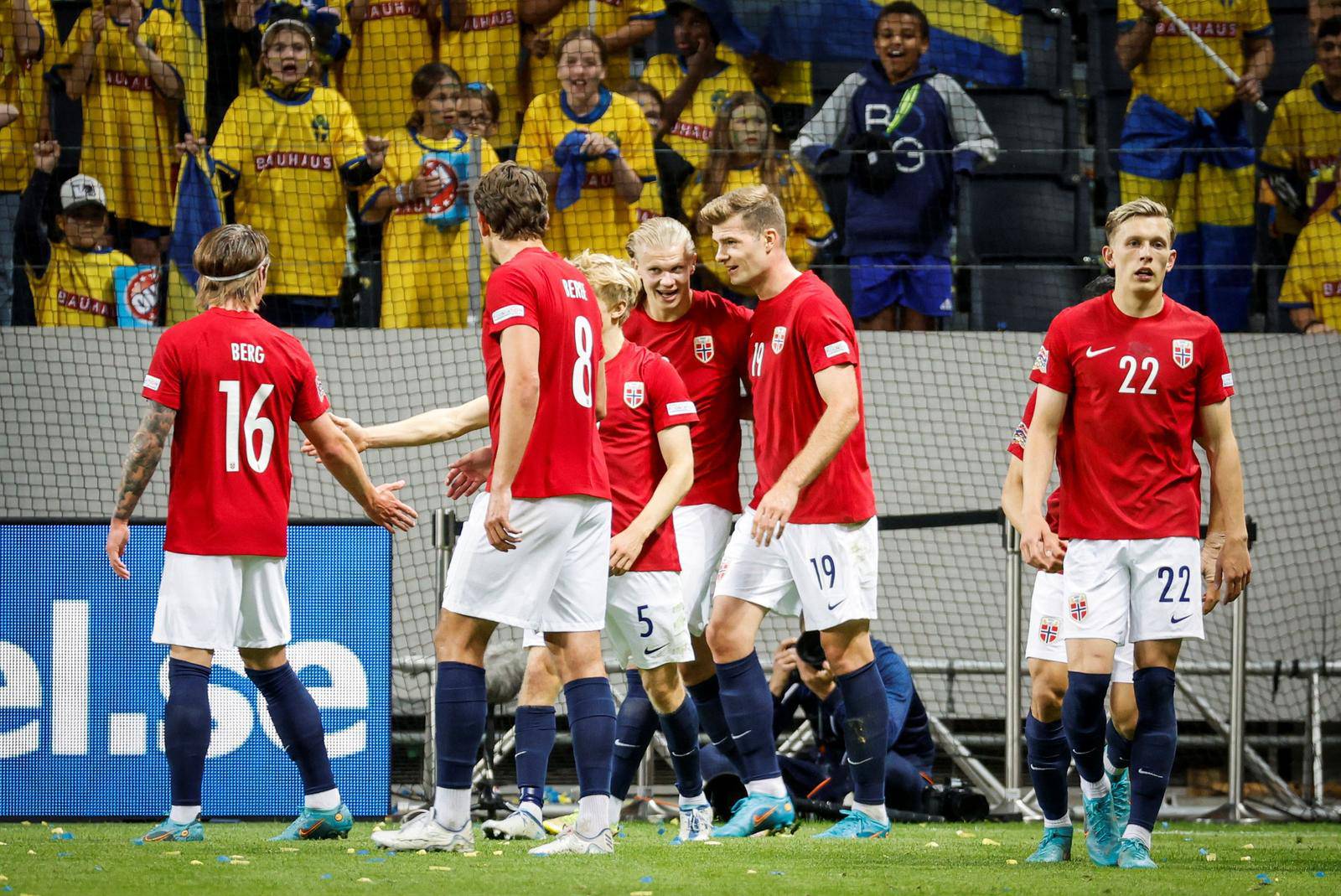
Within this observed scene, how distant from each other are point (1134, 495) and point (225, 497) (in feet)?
8.88

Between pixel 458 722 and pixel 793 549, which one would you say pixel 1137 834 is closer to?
pixel 793 549

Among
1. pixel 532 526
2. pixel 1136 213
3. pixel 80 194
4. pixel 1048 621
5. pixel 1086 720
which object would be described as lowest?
pixel 1086 720

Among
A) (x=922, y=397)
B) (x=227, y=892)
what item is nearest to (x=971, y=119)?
(x=922, y=397)

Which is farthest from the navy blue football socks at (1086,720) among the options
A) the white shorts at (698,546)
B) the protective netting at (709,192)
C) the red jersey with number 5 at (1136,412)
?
the protective netting at (709,192)

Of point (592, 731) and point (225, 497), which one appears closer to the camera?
point (592, 731)

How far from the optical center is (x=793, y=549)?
17.3ft

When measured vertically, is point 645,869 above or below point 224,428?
below

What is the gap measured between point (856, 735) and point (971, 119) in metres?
5.91

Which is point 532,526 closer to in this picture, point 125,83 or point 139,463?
point 139,463

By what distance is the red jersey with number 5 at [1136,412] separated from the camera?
442cm

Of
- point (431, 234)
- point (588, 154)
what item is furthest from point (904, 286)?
point (431, 234)

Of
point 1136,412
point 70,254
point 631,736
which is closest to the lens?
point 1136,412

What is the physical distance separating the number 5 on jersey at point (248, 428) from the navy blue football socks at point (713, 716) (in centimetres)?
178

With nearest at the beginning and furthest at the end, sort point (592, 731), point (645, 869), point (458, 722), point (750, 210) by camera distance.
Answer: point (645, 869) < point (458, 722) < point (592, 731) < point (750, 210)
